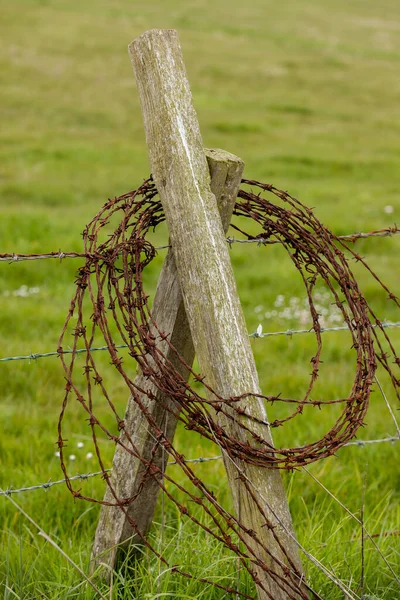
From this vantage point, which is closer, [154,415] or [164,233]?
[154,415]

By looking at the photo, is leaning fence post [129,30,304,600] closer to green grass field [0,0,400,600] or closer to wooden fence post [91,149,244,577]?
wooden fence post [91,149,244,577]

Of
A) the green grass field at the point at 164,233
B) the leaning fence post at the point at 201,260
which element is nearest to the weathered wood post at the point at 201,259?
the leaning fence post at the point at 201,260

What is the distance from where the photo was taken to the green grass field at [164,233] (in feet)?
10.5

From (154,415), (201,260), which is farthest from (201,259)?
(154,415)

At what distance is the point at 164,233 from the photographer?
10.6 metres

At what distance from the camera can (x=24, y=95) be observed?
18078 millimetres

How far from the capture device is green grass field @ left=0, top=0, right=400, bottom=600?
321cm

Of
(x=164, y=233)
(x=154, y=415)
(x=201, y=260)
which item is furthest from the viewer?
(x=164, y=233)

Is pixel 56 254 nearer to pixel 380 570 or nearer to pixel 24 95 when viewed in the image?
pixel 380 570

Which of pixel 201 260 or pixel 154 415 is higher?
pixel 201 260

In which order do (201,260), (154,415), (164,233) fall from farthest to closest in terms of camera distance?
(164,233), (154,415), (201,260)

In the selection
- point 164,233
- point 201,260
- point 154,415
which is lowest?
point 164,233

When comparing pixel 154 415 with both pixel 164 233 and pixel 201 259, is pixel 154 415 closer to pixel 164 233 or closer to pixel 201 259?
pixel 201 259

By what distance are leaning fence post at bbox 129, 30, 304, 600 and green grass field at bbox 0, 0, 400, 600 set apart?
1.11 feet
